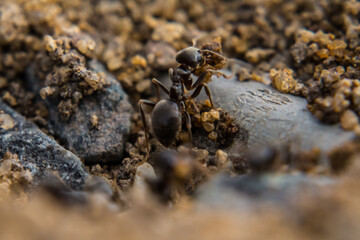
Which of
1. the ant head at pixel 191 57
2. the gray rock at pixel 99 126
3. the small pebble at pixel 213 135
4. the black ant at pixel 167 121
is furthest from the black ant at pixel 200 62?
the gray rock at pixel 99 126

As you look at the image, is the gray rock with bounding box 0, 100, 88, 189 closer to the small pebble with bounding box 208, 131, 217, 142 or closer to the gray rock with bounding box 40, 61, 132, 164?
the gray rock with bounding box 40, 61, 132, 164

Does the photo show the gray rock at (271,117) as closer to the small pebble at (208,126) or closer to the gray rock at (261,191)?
the small pebble at (208,126)

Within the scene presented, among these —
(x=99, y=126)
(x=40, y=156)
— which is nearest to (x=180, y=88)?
(x=99, y=126)

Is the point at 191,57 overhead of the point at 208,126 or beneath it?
overhead

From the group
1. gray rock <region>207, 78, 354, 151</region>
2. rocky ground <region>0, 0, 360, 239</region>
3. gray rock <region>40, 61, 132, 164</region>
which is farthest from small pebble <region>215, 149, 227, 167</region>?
gray rock <region>40, 61, 132, 164</region>

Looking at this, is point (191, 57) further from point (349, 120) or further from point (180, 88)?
point (349, 120)
